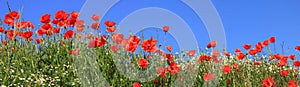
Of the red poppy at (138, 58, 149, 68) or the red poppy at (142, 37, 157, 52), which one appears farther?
the red poppy at (142, 37, 157, 52)

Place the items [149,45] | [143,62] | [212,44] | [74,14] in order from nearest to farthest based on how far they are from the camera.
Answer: [143,62], [149,45], [74,14], [212,44]

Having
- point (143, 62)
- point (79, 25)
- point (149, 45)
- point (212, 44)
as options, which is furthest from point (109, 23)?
point (212, 44)

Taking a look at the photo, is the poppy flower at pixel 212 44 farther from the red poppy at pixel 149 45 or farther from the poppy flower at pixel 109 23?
the poppy flower at pixel 109 23

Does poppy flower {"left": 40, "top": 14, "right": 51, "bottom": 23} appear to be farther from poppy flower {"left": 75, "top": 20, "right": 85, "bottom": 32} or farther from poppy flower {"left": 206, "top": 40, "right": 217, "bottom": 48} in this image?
poppy flower {"left": 206, "top": 40, "right": 217, "bottom": 48}

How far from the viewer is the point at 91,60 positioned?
580 centimetres

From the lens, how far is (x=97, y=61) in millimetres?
6082

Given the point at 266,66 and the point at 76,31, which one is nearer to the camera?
the point at 76,31

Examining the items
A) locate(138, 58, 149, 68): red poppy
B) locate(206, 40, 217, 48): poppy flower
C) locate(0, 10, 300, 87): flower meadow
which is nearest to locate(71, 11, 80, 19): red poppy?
locate(0, 10, 300, 87): flower meadow

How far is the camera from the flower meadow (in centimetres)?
547

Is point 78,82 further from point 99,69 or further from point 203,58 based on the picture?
point 203,58

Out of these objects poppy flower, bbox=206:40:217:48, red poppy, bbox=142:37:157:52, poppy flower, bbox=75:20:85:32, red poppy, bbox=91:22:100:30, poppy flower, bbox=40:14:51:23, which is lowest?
red poppy, bbox=142:37:157:52

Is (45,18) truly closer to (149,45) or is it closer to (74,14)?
(74,14)

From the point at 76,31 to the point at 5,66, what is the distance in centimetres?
108

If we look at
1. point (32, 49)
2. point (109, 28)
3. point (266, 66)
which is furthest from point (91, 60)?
point (266, 66)
